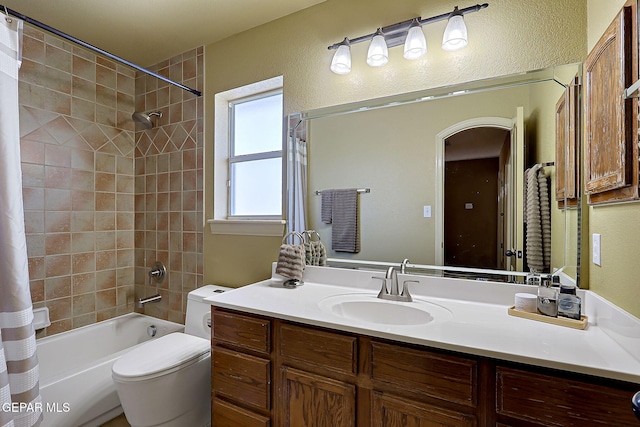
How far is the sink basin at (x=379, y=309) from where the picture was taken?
4.45 ft

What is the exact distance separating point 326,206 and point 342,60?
81 centimetres

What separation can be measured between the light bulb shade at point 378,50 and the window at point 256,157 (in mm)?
774

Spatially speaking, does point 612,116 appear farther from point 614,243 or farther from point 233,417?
Result: point 233,417

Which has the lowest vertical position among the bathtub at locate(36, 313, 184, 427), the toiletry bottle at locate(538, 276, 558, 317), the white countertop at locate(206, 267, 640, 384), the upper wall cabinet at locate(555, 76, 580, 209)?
the bathtub at locate(36, 313, 184, 427)

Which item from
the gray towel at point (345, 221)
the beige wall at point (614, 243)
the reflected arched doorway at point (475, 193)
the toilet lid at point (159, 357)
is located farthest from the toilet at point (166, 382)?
the beige wall at point (614, 243)

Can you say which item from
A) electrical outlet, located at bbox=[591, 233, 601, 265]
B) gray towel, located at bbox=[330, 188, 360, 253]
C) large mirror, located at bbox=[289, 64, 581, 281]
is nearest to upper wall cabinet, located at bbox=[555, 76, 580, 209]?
large mirror, located at bbox=[289, 64, 581, 281]

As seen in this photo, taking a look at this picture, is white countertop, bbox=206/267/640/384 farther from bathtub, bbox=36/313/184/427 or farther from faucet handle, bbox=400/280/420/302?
bathtub, bbox=36/313/184/427

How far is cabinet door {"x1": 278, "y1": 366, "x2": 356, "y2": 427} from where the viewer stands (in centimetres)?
113

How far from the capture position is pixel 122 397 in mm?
1514

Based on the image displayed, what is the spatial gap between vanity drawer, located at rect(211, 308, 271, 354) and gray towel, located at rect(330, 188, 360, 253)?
2.18ft

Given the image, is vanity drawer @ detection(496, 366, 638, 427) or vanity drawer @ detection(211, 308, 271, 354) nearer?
vanity drawer @ detection(496, 366, 638, 427)

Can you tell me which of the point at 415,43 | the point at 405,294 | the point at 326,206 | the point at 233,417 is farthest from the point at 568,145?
the point at 233,417

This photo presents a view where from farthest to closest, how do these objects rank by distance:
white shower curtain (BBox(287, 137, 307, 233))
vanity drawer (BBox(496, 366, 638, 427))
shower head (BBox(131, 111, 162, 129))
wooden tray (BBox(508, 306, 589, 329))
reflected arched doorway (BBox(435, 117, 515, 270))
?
1. shower head (BBox(131, 111, 162, 129))
2. white shower curtain (BBox(287, 137, 307, 233))
3. reflected arched doorway (BBox(435, 117, 515, 270))
4. wooden tray (BBox(508, 306, 589, 329))
5. vanity drawer (BBox(496, 366, 638, 427))

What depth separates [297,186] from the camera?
1940 mm
